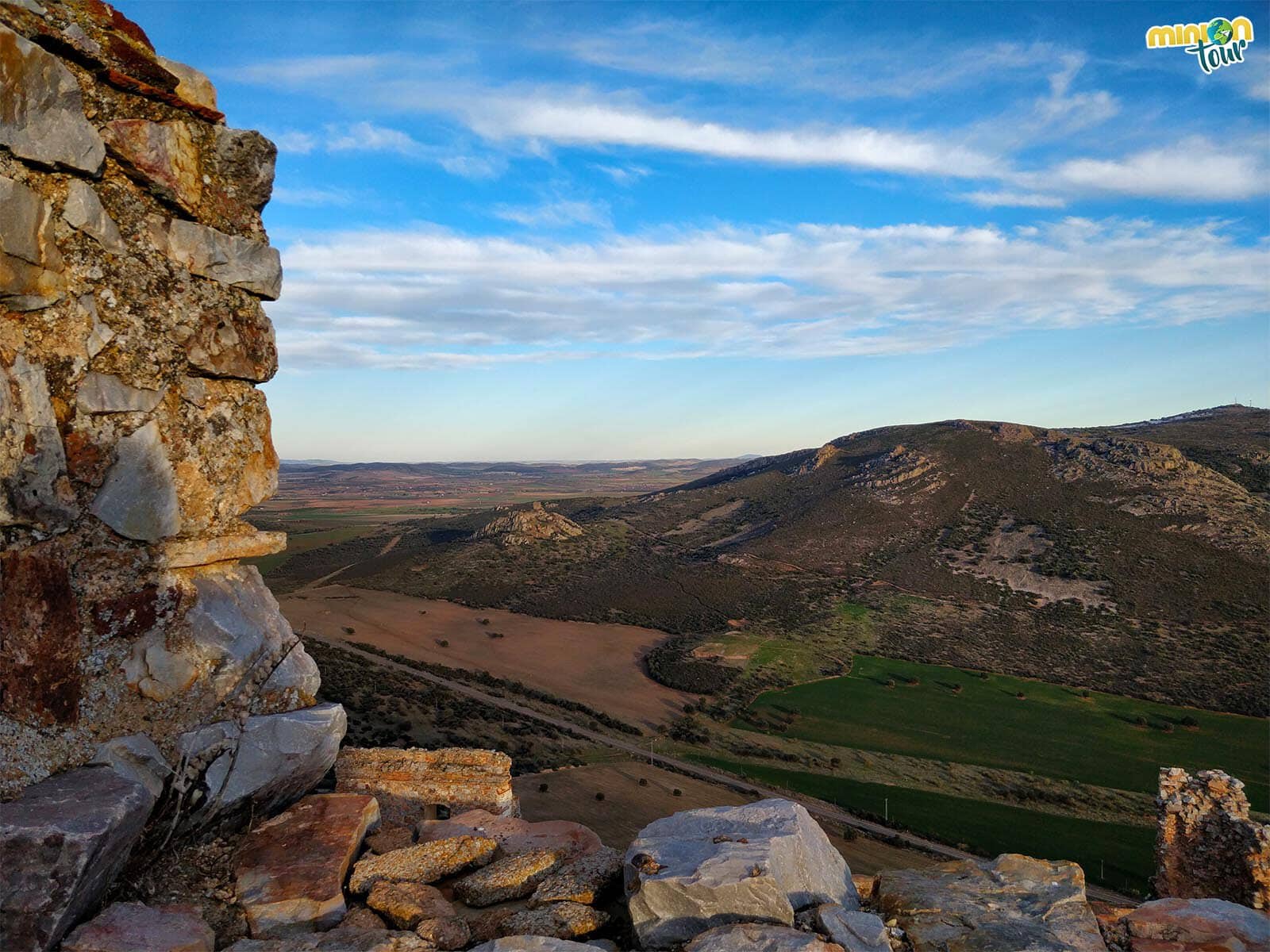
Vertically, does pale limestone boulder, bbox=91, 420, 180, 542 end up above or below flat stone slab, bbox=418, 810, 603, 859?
above

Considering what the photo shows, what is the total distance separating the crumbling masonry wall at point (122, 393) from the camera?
19.9ft

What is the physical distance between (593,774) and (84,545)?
83.8 ft

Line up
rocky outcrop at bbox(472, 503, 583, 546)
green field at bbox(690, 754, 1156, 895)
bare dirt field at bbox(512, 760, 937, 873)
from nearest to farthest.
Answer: bare dirt field at bbox(512, 760, 937, 873), green field at bbox(690, 754, 1156, 895), rocky outcrop at bbox(472, 503, 583, 546)

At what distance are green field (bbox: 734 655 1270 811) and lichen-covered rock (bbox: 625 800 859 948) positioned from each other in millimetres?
33414

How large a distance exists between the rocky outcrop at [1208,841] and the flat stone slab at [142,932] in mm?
12799

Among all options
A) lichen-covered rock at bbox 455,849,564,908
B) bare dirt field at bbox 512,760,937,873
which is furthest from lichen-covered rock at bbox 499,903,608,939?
bare dirt field at bbox 512,760,937,873

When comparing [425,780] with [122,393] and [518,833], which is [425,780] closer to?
[518,833]

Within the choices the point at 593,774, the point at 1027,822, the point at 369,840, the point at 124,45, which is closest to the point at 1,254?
the point at 124,45

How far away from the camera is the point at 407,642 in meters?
53.7

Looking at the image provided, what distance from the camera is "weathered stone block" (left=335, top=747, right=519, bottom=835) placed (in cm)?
926

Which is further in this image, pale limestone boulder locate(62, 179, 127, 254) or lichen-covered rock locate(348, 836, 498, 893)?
lichen-covered rock locate(348, 836, 498, 893)

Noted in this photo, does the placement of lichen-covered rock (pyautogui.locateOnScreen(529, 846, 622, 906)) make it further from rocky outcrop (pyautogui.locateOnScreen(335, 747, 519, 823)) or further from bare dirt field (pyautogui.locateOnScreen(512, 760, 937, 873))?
bare dirt field (pyautogui.locateOnScreen(512, 760, 937, 873))

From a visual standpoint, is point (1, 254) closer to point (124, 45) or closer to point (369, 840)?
point (124, 45)

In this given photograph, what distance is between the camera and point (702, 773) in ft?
105
